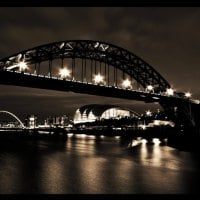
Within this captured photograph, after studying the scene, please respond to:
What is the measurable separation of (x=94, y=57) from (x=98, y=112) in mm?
100371

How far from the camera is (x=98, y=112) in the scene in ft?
537

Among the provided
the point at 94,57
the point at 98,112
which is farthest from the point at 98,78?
the point at 98,112

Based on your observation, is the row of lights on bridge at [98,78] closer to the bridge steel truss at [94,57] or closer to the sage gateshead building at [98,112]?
the bridge steel truss at [94,57]

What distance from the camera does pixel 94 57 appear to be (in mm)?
64625

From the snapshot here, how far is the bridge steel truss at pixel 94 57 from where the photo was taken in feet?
181

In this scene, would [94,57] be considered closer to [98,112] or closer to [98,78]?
[98,78]

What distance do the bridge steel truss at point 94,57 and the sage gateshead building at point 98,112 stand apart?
8799 cm

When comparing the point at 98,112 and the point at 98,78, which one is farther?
the point at 98,112

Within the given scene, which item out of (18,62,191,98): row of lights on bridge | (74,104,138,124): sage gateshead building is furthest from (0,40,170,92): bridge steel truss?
(74,104,138,124): sage gateshead building

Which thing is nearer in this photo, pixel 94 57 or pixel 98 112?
pixel 94 57

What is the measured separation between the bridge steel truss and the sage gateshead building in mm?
87990

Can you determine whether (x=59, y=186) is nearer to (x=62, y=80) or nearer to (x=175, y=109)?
(x=62, y=80)
